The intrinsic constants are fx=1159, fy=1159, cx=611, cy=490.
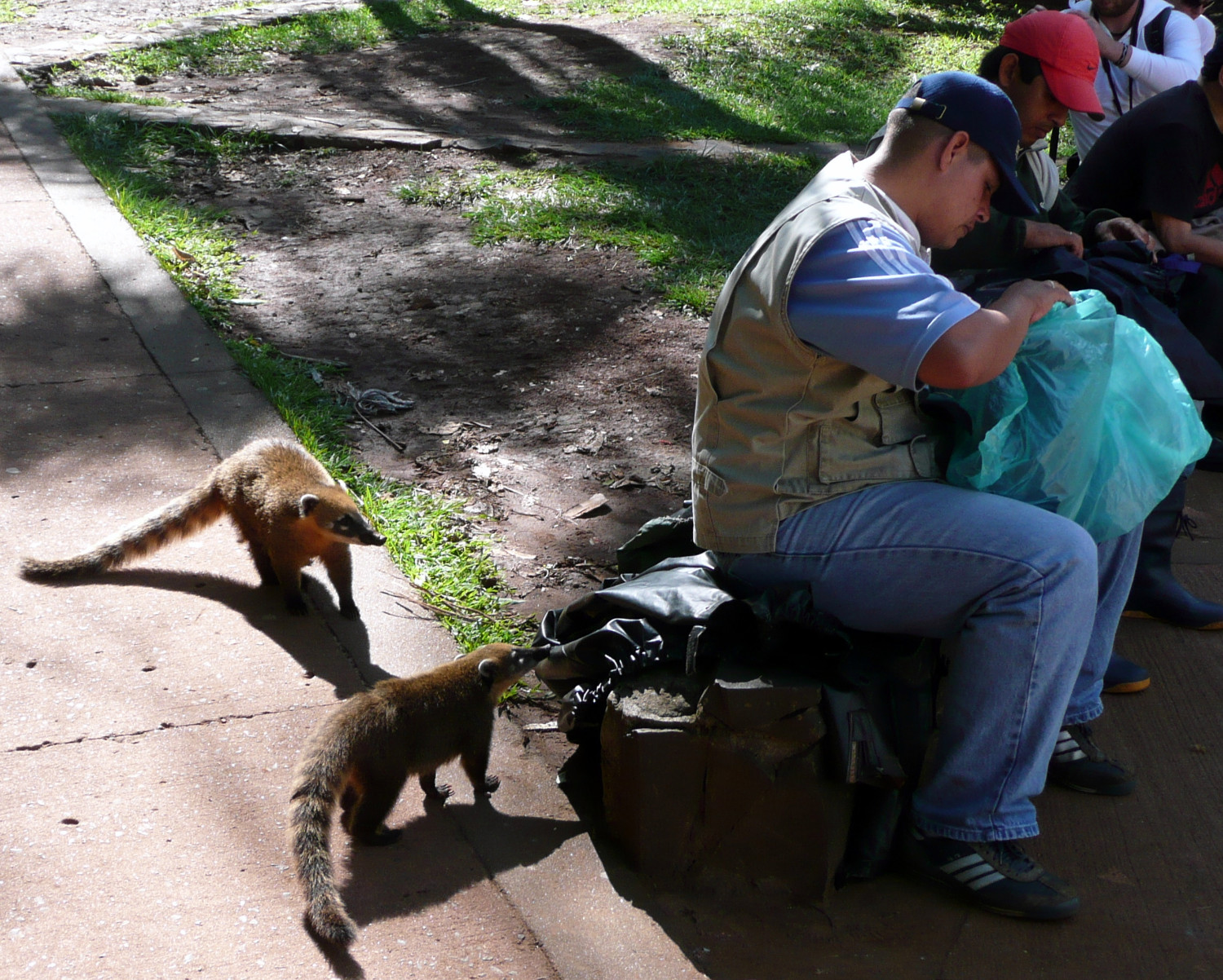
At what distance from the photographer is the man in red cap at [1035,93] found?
3.73 meters

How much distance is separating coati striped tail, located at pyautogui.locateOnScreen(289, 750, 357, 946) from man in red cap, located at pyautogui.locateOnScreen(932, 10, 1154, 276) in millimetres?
2533

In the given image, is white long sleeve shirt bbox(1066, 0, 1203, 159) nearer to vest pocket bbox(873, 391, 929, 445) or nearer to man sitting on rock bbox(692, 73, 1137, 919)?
man sitting on rock bbox(692, 73, 1137, 919)

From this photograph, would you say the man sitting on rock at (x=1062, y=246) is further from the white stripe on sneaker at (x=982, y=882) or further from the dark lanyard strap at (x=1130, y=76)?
the dark lanyard strap at (x=1130, y=76)

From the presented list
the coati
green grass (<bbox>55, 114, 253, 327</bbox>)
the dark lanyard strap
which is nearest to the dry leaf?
the coati

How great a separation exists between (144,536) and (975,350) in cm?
261

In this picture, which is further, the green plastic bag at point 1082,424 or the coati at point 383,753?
the green plastic bag at point 1082,424

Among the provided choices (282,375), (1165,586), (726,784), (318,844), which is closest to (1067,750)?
(1165,586)

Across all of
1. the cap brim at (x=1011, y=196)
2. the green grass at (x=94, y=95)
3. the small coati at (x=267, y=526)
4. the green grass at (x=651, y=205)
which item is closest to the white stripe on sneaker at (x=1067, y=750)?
the cap brim at (x=1011, y=196)

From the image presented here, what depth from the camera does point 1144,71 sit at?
5.71 m

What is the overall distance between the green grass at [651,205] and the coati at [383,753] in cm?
346

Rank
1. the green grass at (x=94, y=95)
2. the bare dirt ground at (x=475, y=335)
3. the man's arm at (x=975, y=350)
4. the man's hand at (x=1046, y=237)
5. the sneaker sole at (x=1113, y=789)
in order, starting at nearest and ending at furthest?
the man's arm at (x=975, y=350) < the sneaker sole at (x=1113, y=789) < the man's hand at (x=1046, y=237) < the bare dirt ground at (x=475, y=335) < the green grass at (x=94, y=95)

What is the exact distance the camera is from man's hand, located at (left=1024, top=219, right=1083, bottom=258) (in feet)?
12.4

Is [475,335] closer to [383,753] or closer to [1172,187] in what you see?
[1172,187]

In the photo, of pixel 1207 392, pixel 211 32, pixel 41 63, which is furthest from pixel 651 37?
pixel 1207 392
